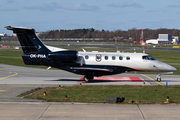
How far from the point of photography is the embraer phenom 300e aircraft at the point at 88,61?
27.4 meters

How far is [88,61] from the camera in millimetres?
27484

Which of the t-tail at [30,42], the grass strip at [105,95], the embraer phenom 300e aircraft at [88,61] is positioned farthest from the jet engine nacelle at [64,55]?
the grass strip at [105,95]

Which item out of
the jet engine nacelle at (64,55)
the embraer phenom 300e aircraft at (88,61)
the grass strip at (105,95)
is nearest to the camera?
the grass strip at (105,95)

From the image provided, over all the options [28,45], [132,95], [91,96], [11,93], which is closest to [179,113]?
[132,95]

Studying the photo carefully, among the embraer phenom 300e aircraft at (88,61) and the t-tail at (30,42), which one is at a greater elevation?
the t-tail at (30,42)

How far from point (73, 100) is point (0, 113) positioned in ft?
17.3

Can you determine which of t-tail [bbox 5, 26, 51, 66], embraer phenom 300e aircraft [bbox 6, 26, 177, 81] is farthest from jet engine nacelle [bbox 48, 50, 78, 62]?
t-tail [bbox 5, 26, 51, 66]

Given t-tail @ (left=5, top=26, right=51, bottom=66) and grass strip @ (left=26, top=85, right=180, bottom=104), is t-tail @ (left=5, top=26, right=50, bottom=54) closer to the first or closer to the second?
t-tail @ (left=5, top=26, right=51, bottom=66)

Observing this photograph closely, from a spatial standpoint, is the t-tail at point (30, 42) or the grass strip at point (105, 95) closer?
the grass strip at point (105, 95)

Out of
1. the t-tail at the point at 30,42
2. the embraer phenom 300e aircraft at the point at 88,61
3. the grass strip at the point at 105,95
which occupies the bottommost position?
the grass strip at the point at 105,95

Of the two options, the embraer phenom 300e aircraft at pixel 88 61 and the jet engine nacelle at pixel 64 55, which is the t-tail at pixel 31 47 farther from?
the jet engine nacelle at pixel 64 55

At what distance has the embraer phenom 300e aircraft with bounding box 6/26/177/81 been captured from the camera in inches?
1080

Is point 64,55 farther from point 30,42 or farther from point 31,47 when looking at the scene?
point 30,42

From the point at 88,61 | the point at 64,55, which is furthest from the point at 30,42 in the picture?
the point at 88,61
